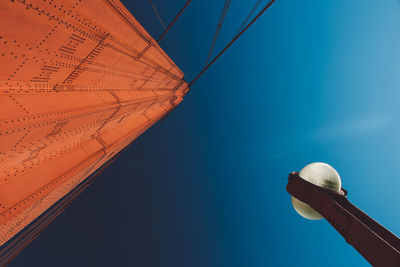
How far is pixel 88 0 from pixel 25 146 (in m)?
2.93

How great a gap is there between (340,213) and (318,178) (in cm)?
62

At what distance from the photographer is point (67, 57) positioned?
9.62 ft

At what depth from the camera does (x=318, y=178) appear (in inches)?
108

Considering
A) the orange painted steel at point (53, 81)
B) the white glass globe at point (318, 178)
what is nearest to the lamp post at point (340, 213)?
the white glass globe at point (318, 178)

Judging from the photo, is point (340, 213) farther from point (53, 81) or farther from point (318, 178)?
point (53, 81)

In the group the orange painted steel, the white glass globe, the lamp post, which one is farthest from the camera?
the white glass globe

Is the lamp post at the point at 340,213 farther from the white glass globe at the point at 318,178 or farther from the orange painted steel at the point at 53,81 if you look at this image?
the orange painted steel at the point at 53,81

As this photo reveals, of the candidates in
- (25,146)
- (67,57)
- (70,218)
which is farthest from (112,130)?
(70,218)

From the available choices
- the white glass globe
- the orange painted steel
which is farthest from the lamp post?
the orange painted steel

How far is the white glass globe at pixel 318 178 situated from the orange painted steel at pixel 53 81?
4669mm

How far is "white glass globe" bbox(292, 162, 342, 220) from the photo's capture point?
2656mm

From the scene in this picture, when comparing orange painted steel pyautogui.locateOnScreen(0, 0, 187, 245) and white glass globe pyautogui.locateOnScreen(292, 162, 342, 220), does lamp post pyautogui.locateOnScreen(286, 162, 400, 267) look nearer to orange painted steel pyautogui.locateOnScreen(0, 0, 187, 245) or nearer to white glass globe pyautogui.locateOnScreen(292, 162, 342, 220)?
white glass globe pyautogui.locateOnScreen(292, 162, 342, 220)

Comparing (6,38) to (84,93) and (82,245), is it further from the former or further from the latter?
(82,245)

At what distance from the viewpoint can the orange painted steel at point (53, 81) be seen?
6.98 feet
